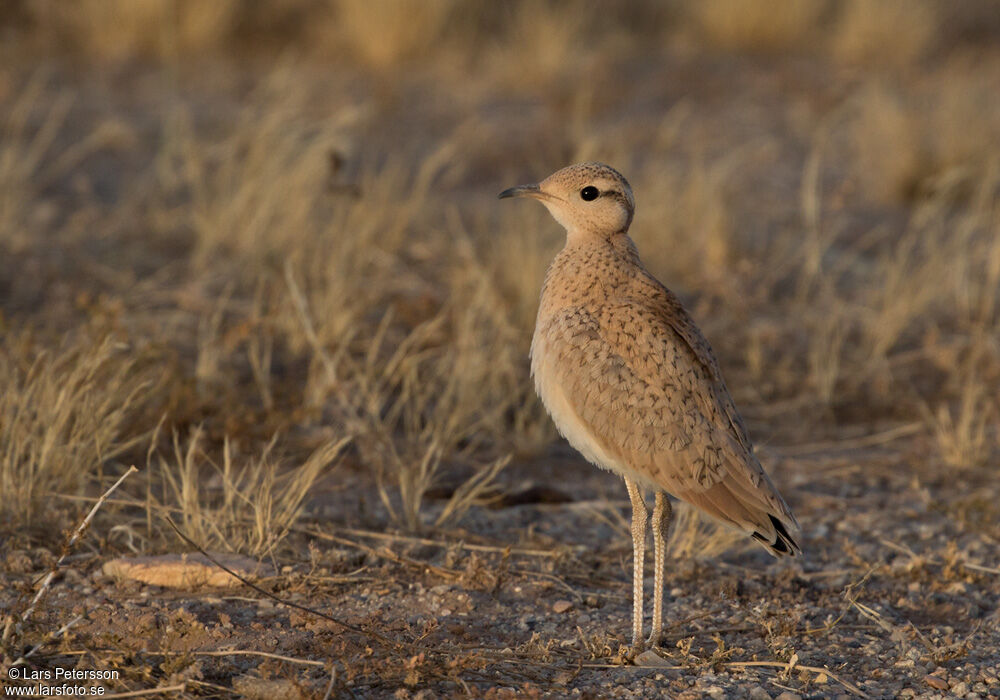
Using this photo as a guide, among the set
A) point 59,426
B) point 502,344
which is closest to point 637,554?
point 59,426

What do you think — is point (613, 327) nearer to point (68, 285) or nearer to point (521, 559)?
point (521, 559)

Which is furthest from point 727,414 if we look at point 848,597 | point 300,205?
point 300,205

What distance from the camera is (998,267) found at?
265 inches

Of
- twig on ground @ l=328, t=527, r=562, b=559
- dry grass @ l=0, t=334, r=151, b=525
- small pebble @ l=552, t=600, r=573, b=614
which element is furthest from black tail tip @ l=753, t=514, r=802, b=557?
dry grass @ l=0, t=334, r=151, b=525

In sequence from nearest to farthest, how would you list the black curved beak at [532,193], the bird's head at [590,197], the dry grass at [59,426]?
the bird's head at [590,197]
the black curved beak at [532,193]
the dry grass at [59,426]

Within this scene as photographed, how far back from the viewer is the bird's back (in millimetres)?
3549

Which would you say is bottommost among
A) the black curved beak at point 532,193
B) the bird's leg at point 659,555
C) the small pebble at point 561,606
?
the small pebble at point 561,606

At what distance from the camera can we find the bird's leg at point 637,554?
141 inches

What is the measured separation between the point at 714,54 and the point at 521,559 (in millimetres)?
7836

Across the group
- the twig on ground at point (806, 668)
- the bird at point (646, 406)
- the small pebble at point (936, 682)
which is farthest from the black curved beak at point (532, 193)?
the small pebble at point (936, 682)

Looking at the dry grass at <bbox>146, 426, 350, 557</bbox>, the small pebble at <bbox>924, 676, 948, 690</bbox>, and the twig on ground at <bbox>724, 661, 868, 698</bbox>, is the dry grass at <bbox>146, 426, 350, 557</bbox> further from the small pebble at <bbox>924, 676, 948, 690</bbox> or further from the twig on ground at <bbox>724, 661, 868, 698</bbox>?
the small pebble at <bbox>924, 676, 948, 690</bbox>

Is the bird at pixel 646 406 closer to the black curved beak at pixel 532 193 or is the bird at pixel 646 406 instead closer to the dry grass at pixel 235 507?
the black curved beak at pixel 532 193

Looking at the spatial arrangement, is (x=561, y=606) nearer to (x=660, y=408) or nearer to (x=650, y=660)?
(x=650, y=660)

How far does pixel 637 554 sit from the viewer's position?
3.65 meters
